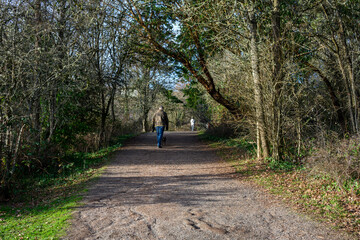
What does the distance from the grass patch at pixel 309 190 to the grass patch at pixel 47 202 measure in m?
4.56

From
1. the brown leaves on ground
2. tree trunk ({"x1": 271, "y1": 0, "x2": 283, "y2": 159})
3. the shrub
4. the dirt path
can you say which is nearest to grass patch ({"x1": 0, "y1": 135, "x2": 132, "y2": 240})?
the dirt path

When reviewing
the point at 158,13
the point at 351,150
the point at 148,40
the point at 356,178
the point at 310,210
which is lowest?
the point at 310,210

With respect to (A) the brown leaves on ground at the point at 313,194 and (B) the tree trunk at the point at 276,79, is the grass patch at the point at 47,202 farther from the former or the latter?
(B) the tree trunk at the point at 276,79

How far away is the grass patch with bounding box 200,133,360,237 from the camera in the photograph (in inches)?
219

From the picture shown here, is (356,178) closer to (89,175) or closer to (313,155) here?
(313,155)

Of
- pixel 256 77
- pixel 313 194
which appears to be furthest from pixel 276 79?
pixel 313 194

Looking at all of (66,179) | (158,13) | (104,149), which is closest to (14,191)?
(66,179)

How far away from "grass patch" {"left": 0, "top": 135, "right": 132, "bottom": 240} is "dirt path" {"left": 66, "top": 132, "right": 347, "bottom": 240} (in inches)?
15.0

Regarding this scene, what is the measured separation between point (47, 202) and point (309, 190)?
6.24m

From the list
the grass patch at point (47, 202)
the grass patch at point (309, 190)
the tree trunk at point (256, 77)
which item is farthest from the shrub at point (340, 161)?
the grass patch at point (47, 202)

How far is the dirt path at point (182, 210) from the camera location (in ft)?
16.1

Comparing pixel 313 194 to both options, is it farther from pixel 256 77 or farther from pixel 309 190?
pixel 256 77

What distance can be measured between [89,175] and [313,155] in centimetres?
659

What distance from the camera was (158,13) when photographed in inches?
561
